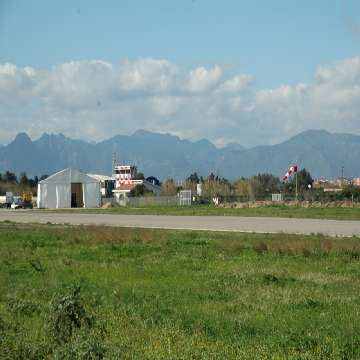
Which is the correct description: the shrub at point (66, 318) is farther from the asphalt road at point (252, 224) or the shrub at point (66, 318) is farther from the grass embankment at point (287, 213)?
the grass embankment at point (287, 213)

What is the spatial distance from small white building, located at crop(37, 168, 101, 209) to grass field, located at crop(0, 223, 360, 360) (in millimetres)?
71108

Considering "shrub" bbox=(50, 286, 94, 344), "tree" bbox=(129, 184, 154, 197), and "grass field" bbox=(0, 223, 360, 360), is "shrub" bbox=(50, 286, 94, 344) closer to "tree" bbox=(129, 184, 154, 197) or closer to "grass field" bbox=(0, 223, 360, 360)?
"grass field" bbox=(0, 223, 360, 360)

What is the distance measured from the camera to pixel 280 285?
13.3 metres

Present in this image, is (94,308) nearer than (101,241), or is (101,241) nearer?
(94,308)

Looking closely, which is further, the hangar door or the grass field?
the hangar door

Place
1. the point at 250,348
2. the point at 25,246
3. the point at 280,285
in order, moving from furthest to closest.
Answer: the point at 25,246 → the point at 280,285 → the point at 250,348

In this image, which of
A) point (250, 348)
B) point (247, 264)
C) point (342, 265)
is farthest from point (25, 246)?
point (250, 348)

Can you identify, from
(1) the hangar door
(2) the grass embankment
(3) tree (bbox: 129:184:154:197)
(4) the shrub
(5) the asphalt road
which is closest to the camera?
(4) the shrub

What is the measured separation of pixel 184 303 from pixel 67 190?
81.6 meters

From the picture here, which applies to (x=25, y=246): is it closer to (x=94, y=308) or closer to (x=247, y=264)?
(x=247, y=264)

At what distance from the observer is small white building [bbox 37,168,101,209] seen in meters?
91.1

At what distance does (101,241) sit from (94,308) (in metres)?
13.5

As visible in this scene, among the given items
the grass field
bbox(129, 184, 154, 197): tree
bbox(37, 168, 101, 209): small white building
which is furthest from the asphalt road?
bbox(129, 184, 154, 197): tree

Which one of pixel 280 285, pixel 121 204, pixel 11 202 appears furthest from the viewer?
pixel 11 202
